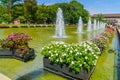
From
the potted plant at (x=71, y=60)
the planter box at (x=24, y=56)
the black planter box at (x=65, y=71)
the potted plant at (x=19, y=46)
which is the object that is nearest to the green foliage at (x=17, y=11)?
the potted plant at (x=19, y=46)

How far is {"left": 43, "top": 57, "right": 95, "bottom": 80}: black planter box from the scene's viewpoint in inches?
247

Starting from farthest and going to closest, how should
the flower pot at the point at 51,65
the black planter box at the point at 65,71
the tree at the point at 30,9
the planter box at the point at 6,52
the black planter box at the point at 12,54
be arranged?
the tree at the point at 30,9
the planter box at the point at 6,52
the black planter box at the point at 12,54
the flower pot at the point at 51,65
the black planter box at the point at 65,71

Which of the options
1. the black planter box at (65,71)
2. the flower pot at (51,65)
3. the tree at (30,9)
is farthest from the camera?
the tree at (30,9)

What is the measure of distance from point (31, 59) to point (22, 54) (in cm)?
53

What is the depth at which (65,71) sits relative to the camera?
6750 mm

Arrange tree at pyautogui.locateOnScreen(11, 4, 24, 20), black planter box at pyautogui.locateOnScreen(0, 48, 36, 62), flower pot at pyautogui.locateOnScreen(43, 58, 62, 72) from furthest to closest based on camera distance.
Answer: tree at pyautogui.locateOnScreen(11, 4, 24, 20) → black planter box at pyautogui.locateOnScreen(0, 48, 36, 62) → flower pot at pyautogui.locateOnScreen(43, 58, 62, 72)

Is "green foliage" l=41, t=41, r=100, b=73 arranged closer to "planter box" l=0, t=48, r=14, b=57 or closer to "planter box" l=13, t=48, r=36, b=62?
"planter box" l=13, t=48, r=36, b=62

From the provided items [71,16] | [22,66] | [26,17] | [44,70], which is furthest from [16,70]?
[71,16]

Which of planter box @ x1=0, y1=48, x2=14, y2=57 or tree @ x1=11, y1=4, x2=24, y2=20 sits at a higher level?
tree @ x1=11, y1=4, x2=24, y2=20

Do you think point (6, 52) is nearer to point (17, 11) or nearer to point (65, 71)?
point (65, 71)

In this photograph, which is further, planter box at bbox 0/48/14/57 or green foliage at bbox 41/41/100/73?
planter box at bbox 0/48/14/57

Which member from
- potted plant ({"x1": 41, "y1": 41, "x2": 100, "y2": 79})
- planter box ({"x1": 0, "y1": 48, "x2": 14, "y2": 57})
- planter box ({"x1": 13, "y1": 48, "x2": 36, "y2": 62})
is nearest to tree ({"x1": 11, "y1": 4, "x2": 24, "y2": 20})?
planter box ({"x1": 0, "y1": 48, "x2": 14, "y2": 57})

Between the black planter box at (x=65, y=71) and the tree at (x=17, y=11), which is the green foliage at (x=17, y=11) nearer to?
the tree at (x=17, y=11)

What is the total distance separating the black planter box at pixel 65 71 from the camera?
628 cm
